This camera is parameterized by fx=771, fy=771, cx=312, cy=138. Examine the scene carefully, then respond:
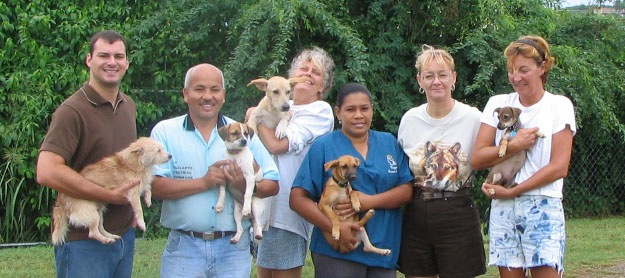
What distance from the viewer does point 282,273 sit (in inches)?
202

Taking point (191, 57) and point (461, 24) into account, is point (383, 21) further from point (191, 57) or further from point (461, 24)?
point (191, 57)

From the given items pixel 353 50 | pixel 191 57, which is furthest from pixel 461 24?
pixel 191 57

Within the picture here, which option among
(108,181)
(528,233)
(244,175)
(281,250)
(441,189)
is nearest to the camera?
(108,181)

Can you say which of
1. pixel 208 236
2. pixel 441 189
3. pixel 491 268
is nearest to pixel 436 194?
pixel 441 189

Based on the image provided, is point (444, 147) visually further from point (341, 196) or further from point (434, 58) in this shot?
point (341, 196)

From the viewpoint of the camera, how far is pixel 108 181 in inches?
168

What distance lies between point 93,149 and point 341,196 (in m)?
1.49

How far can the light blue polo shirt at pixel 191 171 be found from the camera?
4.40m

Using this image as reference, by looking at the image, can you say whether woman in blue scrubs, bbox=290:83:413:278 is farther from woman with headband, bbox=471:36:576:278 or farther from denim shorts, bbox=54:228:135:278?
denim shorts, bbox=54:228:135:278

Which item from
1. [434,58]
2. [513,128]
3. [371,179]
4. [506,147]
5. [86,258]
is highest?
[434,58]

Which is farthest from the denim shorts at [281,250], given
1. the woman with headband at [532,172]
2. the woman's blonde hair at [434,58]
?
the woman's blonde hair at [434,58]

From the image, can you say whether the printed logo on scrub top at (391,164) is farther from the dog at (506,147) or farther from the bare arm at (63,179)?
the bare arm at (63,179)

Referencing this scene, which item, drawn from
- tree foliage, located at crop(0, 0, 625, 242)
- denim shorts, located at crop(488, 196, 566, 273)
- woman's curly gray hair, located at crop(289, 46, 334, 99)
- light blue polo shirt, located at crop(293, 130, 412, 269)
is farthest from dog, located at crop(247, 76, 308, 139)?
tree foliage, located at crop(0, 0, 625, 242)

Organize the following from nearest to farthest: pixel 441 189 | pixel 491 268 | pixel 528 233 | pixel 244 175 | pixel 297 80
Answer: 1. pixel 244 175
2. pixel 528 233
3. pixel 441 189
4. pixel 297 80
5. pixel 491 268
